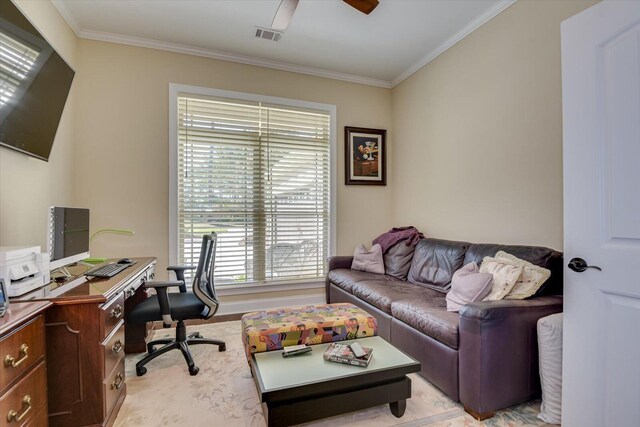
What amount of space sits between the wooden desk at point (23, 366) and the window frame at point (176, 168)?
6.60 ft

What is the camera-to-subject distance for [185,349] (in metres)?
2.44

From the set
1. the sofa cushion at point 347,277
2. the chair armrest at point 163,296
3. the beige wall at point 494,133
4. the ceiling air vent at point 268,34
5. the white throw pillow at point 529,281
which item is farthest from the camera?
the sofa cushion at point 347,277

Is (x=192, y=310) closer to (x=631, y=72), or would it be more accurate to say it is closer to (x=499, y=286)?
(x=499, y=286)

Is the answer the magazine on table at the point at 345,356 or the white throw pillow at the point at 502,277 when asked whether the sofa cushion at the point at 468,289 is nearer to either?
the white throw pillow at the point at 502,277

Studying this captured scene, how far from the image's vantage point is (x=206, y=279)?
252 centimetres

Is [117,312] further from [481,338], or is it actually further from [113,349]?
[481,338]

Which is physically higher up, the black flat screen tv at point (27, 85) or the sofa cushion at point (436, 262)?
the black flat screen tv at point (27, 85)

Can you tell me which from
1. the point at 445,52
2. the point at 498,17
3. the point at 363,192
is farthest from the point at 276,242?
the point at 498,17

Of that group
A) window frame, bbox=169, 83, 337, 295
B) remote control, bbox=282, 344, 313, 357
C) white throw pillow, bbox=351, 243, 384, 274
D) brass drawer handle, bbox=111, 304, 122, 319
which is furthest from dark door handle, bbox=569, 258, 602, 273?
window frame, bbox=169, 83, 337, 295

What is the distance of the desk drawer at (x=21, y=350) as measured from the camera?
1185 mm

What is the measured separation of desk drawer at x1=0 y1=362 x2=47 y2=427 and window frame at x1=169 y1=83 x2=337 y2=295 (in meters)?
Answer: 2.00

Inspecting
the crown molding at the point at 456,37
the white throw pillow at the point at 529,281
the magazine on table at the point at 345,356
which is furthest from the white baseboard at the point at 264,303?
the crown molding at the point at 456,37

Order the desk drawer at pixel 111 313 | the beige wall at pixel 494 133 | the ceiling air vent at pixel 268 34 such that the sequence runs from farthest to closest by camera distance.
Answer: the ceiling air vent at pixel 268 34, the beige wall at pixel 494 133, the desk drawer at pixel 111 313

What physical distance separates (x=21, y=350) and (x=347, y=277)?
2558mm
